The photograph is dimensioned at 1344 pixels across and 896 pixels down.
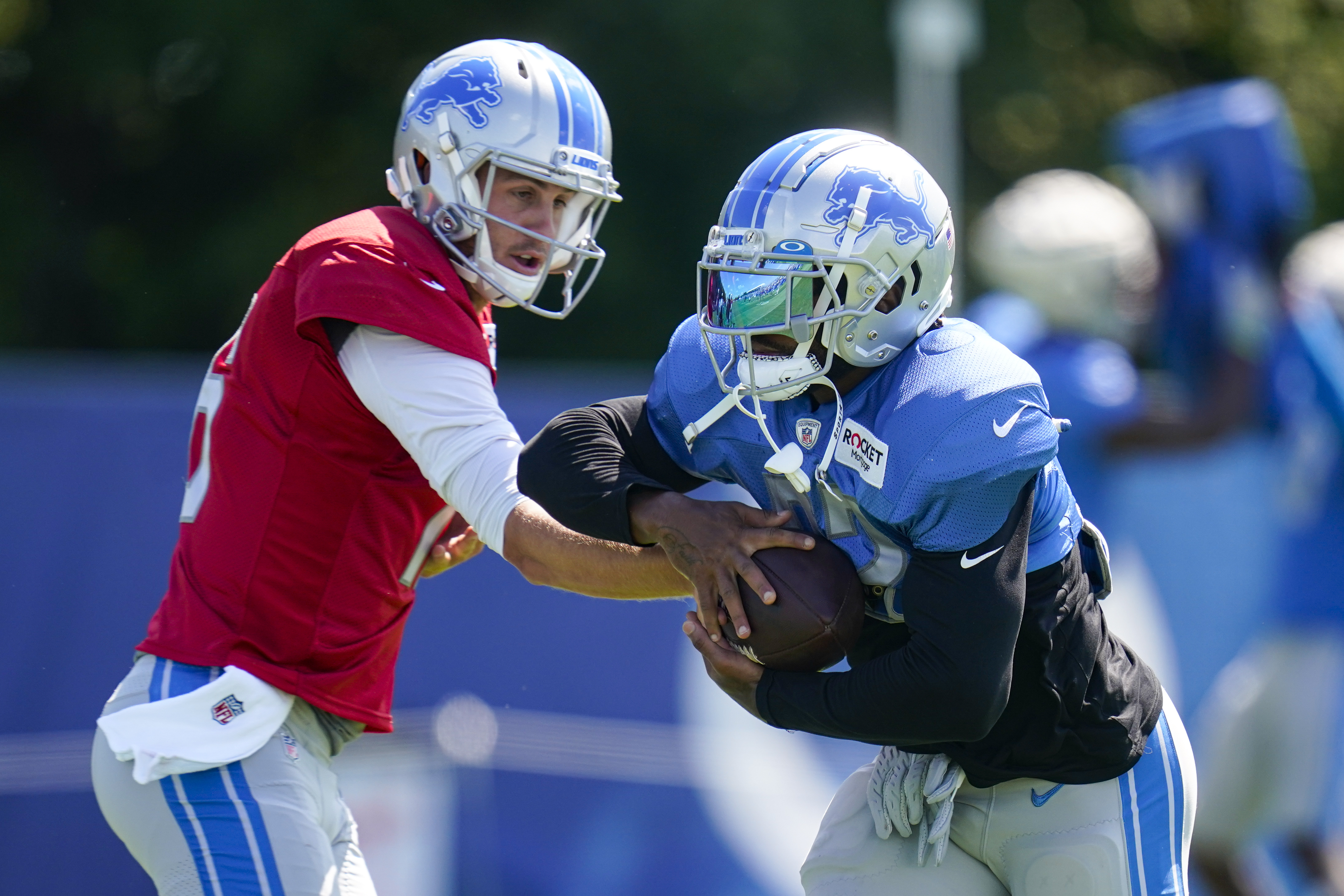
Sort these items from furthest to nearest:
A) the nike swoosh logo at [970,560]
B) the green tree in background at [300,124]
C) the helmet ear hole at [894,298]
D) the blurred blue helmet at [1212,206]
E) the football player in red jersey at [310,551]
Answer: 1. the green tree in background at [300,124]
2. the blurred blue helmet at [1212,206]
3. the football player in red jersey at [310,551]
4. the helmet ear hole at [894,298]
5. the nike swoosh logo at [970,560]

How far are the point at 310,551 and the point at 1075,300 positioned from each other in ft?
12.8

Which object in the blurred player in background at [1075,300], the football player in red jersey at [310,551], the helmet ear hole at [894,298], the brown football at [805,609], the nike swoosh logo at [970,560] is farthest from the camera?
the blurred player in background at [1075,300]

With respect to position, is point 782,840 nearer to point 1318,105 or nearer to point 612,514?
point 612,514

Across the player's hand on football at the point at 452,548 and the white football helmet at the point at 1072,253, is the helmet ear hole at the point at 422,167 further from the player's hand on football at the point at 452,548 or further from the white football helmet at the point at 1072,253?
the white football helmet at the point at 1072,253

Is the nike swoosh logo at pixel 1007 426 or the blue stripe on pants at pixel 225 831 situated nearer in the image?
the nike swoosh logo at pixel 1007 426

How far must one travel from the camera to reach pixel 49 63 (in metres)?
10.9

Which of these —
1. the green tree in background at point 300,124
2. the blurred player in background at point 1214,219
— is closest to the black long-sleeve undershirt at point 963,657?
the blurred player in background at point 1214,219

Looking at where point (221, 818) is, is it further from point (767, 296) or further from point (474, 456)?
point (767, 296)

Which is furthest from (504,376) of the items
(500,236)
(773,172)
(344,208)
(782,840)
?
(773,172)

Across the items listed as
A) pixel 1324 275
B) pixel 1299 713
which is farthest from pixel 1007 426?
pixel 1324 275

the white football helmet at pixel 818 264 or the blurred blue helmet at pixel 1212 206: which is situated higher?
the white football helmet at pixel 818 264

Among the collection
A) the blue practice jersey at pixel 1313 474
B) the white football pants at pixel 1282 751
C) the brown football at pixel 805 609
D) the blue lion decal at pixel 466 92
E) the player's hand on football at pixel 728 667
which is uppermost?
the blue lion decal at pixel 466 92

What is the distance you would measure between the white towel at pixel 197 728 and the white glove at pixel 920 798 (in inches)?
42.1

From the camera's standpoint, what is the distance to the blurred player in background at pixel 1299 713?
5.23 meters
